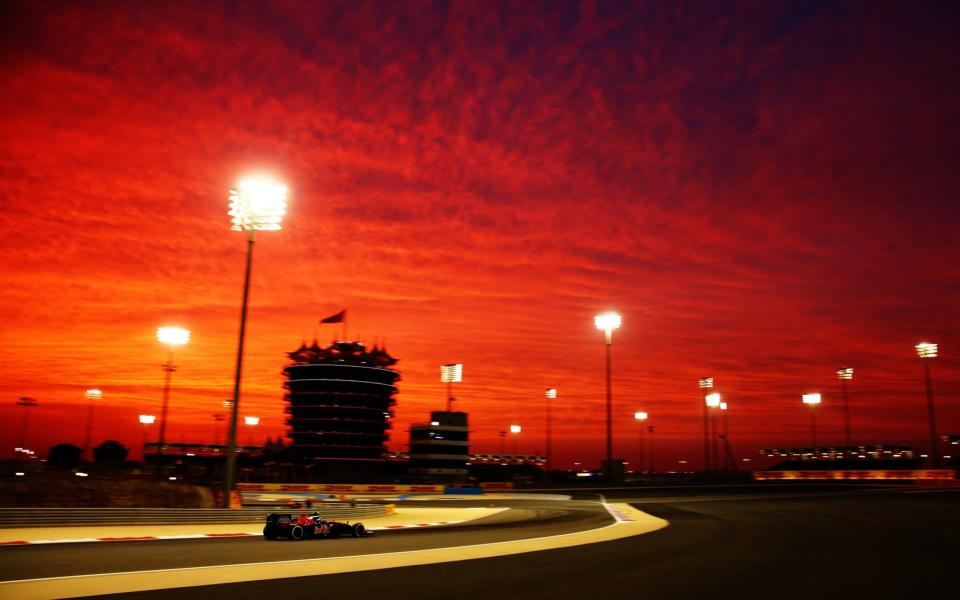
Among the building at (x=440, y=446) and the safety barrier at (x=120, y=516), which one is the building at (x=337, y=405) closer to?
the building at (x=440, y=446)

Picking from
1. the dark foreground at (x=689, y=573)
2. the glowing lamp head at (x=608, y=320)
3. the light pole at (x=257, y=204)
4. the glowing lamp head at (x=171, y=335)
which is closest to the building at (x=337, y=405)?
the glowing lamp head at (x=171, y=335)

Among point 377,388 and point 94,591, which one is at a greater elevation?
point 377,388

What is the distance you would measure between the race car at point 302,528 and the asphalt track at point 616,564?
55cm

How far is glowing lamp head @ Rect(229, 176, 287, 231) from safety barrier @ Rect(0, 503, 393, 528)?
36.4ft

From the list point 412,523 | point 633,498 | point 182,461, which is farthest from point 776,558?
point 182,461

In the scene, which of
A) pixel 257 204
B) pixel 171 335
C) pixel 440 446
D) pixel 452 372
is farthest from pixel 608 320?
pixel 440 446

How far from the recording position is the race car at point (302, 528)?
1895cm

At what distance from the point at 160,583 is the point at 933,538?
21687mm

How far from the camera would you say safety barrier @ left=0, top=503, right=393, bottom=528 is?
20812 mm

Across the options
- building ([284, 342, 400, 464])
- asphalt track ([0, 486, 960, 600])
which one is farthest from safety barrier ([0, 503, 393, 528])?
building ([284, 342, 400, 464])

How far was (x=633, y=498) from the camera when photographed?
160 feet

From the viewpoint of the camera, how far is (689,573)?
43.5 feet

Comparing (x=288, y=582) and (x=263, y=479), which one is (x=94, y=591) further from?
(x=263, y=479)

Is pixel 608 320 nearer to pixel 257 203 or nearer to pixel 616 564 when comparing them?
pixel 257 203
